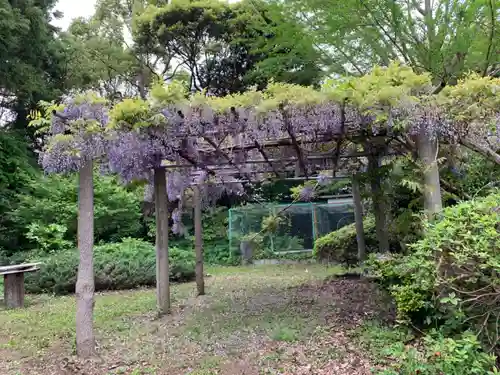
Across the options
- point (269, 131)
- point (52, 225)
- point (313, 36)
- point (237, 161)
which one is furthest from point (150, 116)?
point (52, 225)

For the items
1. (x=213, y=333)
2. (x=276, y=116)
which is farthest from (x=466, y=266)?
(x=213, y=333)

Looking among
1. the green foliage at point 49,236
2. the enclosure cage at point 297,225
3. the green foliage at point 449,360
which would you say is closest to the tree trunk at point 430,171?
the green foliage at point 449,360

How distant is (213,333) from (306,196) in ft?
20.9

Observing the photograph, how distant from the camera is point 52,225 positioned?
10.8 meters

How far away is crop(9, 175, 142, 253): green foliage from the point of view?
11289 millimetres

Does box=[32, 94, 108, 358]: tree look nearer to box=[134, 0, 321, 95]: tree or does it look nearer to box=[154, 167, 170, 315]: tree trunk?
box=[154, 167, 170, 315]: tree trunk

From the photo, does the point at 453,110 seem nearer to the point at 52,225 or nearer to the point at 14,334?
the point at 14,334

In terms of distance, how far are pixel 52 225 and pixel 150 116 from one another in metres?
7.34

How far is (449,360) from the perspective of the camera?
318 cm

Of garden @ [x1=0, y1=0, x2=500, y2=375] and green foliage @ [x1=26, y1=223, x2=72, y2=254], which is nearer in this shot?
garden @ [x1=0, y1=0, x2=500, y2=375]

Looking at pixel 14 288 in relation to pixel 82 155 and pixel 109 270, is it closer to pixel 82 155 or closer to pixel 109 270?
pixel 109 270

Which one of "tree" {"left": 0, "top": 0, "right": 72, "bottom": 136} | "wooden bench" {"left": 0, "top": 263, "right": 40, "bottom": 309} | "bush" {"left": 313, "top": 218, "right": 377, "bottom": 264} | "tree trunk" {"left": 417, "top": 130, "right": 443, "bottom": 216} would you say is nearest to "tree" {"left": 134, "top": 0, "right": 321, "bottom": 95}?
"tree" {"left": 0, "top": 0, "right": 72, "bottom": 136}

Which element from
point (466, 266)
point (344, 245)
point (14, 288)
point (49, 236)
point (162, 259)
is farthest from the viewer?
point (49, 236)

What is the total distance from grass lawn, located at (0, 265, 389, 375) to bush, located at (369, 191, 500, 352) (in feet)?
3.04
